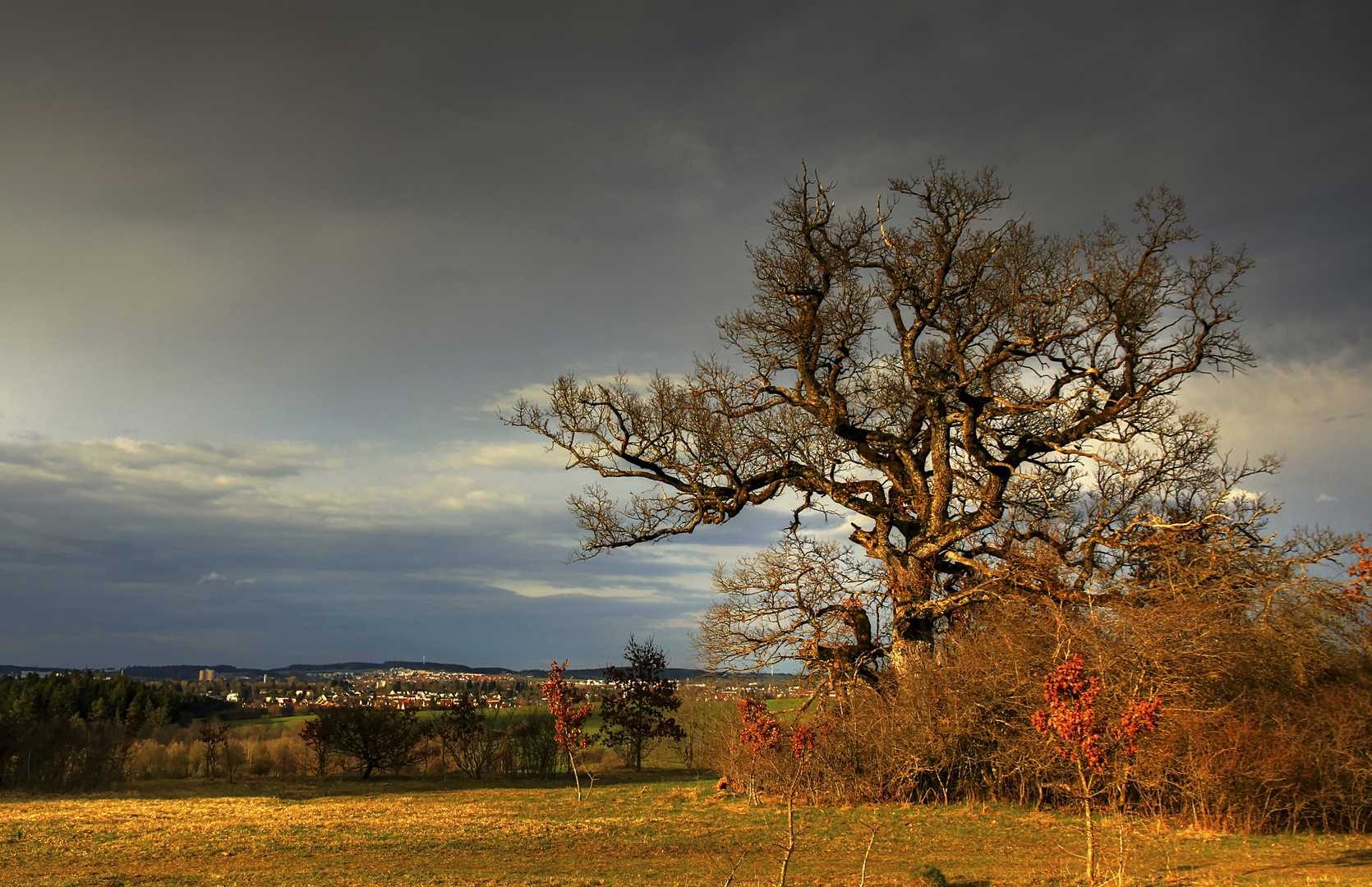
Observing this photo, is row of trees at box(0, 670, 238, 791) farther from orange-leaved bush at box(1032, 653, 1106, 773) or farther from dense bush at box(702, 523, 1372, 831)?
orange-leaved bush at box(1032, 653, 1106, 773)

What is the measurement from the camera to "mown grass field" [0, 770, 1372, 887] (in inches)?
377

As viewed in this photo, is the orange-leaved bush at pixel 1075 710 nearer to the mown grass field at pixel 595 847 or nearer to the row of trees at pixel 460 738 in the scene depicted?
the mown grass field at pixel 595 847

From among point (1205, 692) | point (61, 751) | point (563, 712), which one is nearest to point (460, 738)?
point (563, 712)

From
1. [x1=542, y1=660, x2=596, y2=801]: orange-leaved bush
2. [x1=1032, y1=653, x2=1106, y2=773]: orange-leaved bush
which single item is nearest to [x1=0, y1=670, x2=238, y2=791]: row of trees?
[x1=542, y1=660, x2=596, y2=801]: orange-leaved bush

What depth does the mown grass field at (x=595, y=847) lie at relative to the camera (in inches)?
377

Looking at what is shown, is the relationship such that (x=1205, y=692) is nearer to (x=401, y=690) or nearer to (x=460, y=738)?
(x=460, y=738)

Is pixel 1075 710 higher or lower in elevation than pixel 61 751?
higher

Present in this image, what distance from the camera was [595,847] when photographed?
481 inches

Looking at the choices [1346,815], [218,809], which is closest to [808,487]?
[1346,815]

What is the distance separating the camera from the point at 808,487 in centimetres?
1980

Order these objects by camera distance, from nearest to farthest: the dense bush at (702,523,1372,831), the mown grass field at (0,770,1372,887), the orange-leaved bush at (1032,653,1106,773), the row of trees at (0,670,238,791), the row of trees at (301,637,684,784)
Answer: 1. the orange-leaved bush at (1032,653,1106,773)
2. the mown grass field at (0,770,1372,887)
3. the dense bush at (702,523,1372,831)
4. the row of trees at (0,670,238,791)
5. the row of trees at (301,637,684,784)

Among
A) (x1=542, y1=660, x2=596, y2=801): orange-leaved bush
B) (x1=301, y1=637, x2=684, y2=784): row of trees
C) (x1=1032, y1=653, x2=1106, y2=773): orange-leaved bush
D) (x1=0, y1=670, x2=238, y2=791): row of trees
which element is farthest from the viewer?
(x1=301, y1=637, x2=684, y2=784): row of trees

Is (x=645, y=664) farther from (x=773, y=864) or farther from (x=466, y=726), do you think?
(x=773, y=864)

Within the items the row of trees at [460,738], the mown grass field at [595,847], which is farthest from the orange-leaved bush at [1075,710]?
the row of trees at [460,738]
